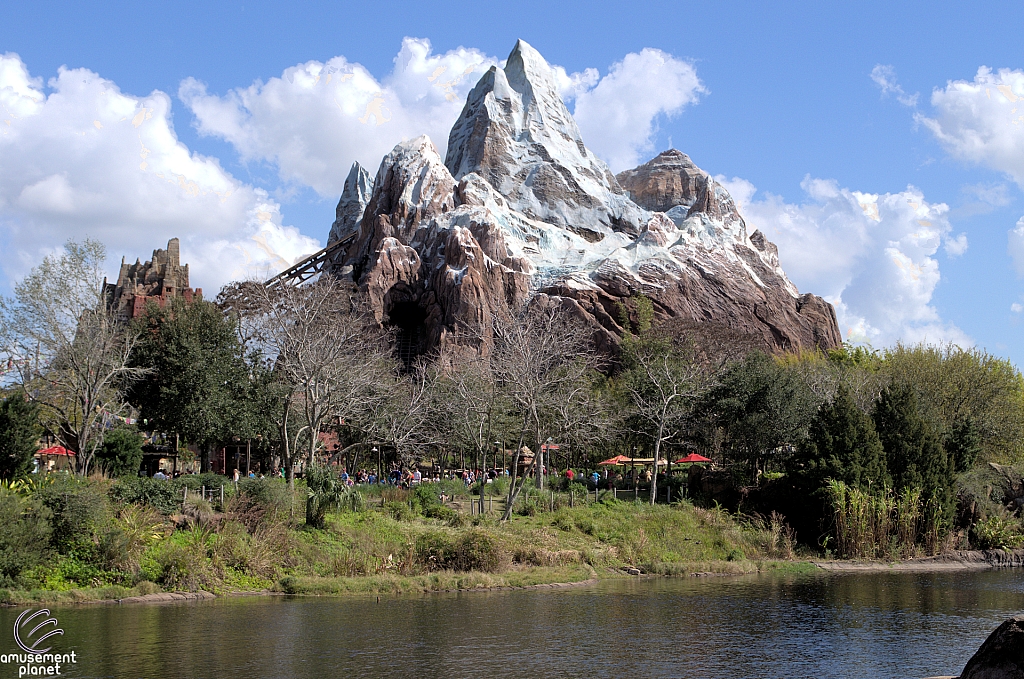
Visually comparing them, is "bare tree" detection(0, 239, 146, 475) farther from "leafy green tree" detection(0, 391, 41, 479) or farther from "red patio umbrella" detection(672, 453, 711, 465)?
"red patio umbrella" detection(672, 453, 711, 465)

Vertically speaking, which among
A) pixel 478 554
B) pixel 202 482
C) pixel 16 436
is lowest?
pixel 478 554

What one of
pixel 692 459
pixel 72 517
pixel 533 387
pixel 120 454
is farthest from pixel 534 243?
pixel 72 517

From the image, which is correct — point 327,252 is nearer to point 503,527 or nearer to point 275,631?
point 503,527

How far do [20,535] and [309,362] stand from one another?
13.7 m

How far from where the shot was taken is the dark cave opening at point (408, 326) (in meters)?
77.9

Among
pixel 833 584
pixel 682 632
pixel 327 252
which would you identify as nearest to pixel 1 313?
pixel 682 632

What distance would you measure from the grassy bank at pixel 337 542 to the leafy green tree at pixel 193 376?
6.71 metres

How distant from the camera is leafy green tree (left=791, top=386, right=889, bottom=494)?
36281 mm

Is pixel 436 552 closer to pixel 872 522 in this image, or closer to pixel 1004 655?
pixel 872 522

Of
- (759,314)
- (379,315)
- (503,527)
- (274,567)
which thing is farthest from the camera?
(759,314)

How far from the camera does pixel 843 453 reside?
36875 mm

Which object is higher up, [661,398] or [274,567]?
[661,398]

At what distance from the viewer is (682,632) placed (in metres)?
20.7

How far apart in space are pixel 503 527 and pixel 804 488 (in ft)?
45.3
